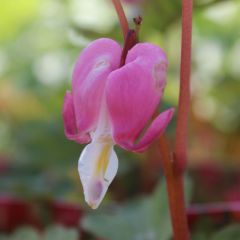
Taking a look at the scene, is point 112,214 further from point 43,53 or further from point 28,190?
point 43,53

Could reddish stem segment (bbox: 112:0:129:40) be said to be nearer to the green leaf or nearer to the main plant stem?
the main plant stem

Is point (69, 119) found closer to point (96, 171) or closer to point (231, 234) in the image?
point (96, 171)

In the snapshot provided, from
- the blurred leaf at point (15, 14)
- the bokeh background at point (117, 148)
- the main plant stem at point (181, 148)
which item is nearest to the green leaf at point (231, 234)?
the bokeh background at point (117, 148)

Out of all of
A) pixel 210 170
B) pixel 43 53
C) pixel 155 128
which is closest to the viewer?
pixel 155 128

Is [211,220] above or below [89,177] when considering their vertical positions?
below

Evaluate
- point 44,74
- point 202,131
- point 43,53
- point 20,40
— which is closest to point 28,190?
point 202,131

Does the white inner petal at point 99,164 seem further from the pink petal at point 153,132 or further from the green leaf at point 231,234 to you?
the green leaf at point 231,234

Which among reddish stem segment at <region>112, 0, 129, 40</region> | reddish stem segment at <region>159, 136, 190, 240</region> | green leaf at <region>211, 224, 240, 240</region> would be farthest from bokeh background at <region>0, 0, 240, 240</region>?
reddish stem segment at <region>112, 0, 129, 40</region>
